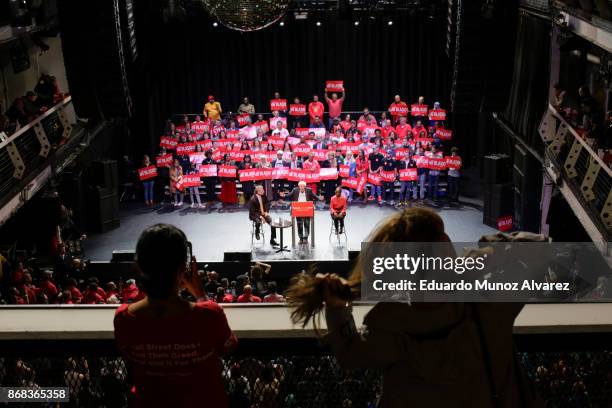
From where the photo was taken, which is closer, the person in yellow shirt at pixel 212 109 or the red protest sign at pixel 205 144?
the red protest sign at pixel 205 144

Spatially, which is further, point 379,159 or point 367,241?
point 379,159

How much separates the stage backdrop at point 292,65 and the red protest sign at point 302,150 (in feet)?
14.2

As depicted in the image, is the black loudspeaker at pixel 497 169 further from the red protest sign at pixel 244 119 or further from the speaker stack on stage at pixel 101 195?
the speaker stack on stage at pixel 101 195

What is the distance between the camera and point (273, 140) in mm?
19094

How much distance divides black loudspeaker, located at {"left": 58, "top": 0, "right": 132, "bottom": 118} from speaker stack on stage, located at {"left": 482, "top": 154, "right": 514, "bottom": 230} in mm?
7512

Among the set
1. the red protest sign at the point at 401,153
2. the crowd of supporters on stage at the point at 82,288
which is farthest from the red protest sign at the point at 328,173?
the crowd of supporters on stage at the point at 82,288

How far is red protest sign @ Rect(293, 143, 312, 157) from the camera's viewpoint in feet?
60.4

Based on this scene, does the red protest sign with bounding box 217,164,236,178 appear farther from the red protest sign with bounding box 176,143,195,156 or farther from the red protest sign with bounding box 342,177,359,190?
the red protest sign with bounding box 342,177,359,190

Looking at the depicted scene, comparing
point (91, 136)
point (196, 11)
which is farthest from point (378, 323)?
point (196, 11)

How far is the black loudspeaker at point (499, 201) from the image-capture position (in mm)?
16094

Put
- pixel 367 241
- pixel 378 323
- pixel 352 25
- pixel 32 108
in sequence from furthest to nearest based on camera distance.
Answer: pixel 352 25 < pixel 32 108 < pixel 367 241 < pixel 378 323

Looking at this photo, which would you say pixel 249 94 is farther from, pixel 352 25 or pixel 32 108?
pixel 32 108

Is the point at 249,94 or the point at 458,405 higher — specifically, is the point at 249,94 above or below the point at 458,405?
below

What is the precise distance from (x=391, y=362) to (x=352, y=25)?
811 inches
